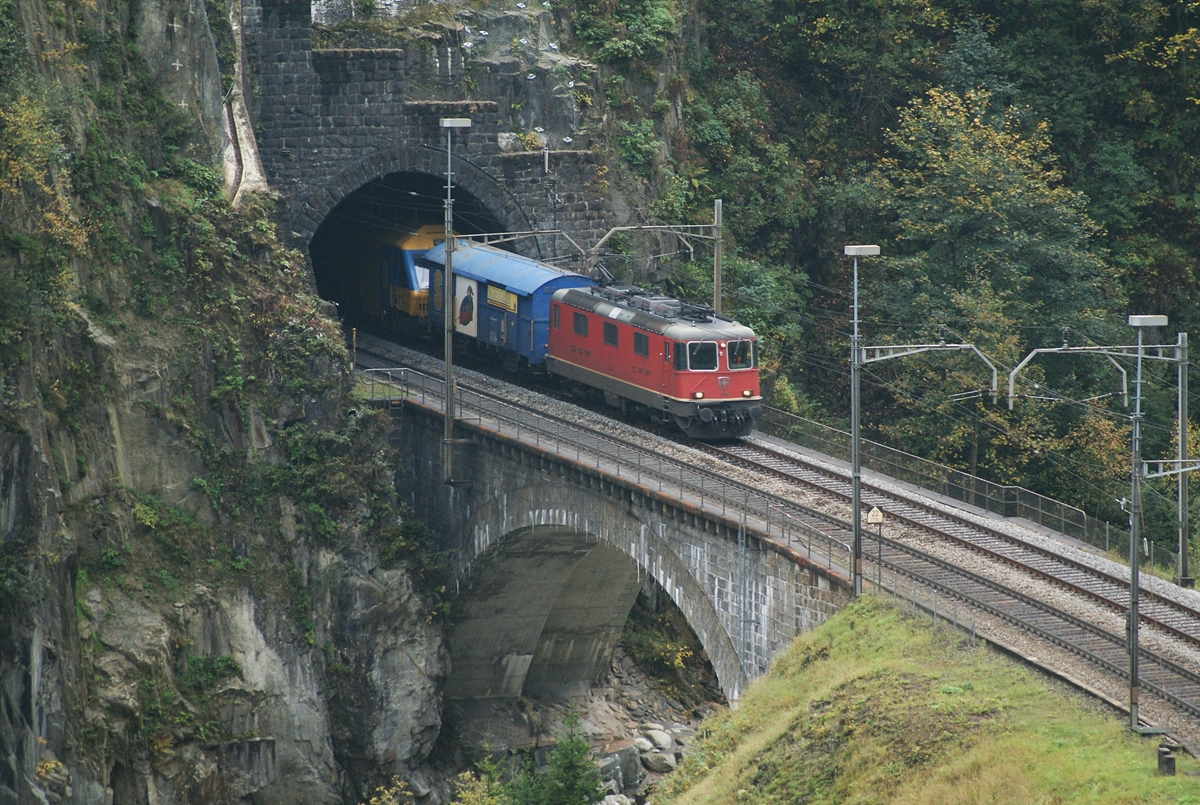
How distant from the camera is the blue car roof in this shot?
5272cm

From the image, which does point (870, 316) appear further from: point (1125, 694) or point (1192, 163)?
point (1125, 694)

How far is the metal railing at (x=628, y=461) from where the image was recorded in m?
38.3

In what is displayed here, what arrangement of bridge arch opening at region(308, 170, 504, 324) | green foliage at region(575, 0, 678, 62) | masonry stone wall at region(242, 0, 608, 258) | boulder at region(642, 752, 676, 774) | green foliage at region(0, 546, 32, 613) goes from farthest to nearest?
green foliage at region(575, 0, 678, 62) < bridge arch opening at region(308, 170, 504, 324) < masonry stone wall at region(242, 0, 608, 258) < boulder at region(642, 752, 676, 774) < green foliage at region(0, 546, 32, 613)

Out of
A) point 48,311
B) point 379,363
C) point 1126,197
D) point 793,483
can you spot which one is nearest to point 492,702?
point 379,363

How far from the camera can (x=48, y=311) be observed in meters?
40.0

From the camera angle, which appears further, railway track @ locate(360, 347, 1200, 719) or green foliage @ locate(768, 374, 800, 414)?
green foliage @ locate(768, 374, 800, 414)

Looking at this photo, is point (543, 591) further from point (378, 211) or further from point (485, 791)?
point (378, 211)

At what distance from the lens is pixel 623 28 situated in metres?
62.7

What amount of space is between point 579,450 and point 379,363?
13.9 meters

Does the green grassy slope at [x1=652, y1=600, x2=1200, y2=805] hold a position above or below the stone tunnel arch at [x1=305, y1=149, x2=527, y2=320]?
below

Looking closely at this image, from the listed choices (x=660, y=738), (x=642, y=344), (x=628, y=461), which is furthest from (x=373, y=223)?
(x=628, y=461)

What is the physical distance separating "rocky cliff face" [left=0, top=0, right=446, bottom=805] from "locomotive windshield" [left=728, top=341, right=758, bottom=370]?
11.9 meters

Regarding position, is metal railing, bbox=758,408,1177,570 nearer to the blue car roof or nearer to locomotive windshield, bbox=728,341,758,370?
locomotive windshield, bbox=728,341,758,370

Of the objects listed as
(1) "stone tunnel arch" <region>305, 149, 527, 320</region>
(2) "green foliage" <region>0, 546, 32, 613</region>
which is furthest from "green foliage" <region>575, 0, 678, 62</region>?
(2) "green foliage" <region>0, 546, 32, 613</region>
